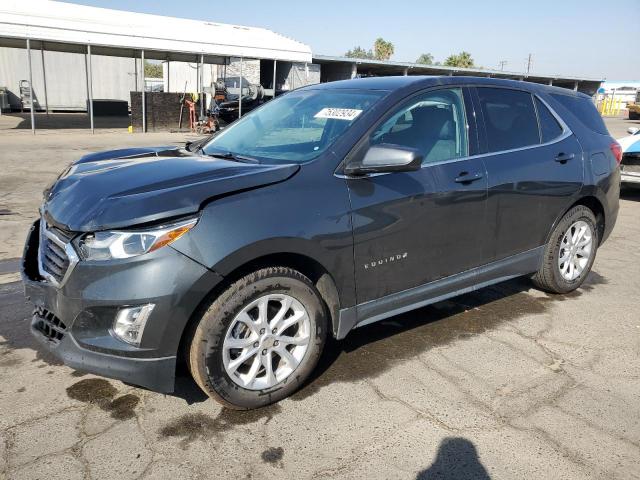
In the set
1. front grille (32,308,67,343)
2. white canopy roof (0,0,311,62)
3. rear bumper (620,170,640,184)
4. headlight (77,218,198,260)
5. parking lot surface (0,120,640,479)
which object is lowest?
parking lot surface (0,120,640,479)

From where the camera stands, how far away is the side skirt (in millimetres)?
3133

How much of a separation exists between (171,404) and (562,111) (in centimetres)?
380

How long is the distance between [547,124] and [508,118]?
1.69 ft

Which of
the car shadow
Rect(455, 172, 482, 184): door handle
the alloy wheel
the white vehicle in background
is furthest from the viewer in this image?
the car shadow

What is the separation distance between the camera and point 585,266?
475 cm

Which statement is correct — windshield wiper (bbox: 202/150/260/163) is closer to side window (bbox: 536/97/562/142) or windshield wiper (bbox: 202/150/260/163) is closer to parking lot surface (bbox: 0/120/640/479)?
parking lot surface (bbox: 0/120/640/479)

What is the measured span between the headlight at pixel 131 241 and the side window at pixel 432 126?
1.39 m

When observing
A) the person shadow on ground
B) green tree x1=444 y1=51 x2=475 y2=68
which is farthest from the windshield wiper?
green tree x1=444 y1=51 x2=475 y2=68

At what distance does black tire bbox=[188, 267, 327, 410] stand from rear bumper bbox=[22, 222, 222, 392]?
0.39 feet

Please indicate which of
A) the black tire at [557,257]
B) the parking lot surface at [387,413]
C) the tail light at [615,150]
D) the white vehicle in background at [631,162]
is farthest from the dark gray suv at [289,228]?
the white vehicle in background at [631,162]

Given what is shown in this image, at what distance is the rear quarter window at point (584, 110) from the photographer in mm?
4516

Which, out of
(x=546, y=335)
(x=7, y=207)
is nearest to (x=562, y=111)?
(x=546, y=335)

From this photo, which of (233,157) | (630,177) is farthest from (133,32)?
(233,157)

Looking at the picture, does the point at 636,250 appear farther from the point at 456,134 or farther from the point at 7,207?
the point at 7,207
